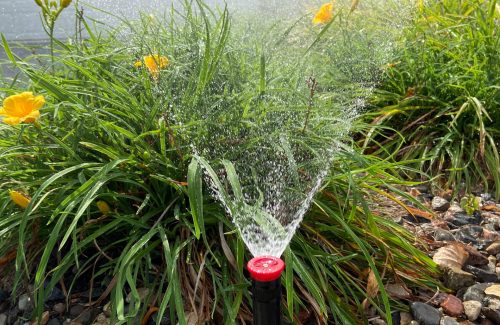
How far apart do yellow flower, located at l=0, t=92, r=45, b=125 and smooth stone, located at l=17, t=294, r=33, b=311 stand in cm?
53

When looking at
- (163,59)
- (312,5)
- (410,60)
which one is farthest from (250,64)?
(312,5)

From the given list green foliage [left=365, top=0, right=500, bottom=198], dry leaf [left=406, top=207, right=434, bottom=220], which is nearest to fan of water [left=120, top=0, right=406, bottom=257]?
dry leaf [left=406, top=207, right=434, bottom=220]

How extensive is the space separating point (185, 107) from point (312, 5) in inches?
102

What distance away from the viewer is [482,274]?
1945 millimetres

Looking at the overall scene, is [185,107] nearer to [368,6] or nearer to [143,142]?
[143,142]

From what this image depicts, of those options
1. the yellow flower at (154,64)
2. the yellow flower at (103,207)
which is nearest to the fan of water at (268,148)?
the yellow flower at (154,64)

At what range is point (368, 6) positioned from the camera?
3.84 m

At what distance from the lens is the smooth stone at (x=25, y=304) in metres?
1.81

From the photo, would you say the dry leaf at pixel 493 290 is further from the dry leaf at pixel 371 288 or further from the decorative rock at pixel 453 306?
the dry leaf at pixel 371 288

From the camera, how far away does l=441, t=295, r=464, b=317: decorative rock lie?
1779 millimetres

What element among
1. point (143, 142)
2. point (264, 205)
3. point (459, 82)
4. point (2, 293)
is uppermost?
point (459, 82)

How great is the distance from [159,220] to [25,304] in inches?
19.0

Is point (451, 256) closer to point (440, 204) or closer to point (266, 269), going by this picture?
point (440, 204)

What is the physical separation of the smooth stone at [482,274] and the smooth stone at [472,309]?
0.52ft
